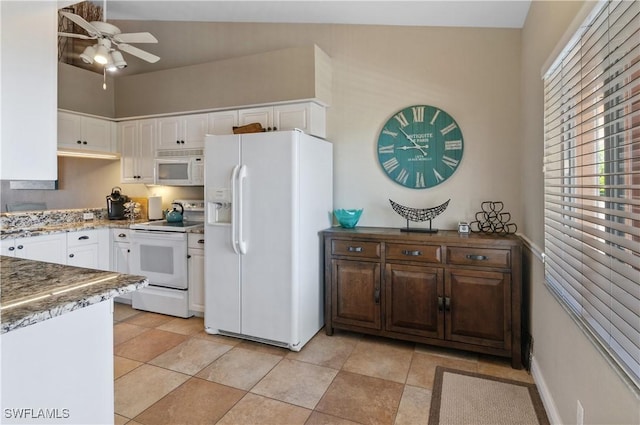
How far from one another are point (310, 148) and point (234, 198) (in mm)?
777

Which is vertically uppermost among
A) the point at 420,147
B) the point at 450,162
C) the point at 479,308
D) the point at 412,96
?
the point at 412,96

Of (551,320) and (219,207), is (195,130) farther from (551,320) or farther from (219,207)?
(551,320)

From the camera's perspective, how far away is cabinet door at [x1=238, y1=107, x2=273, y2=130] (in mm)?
3492

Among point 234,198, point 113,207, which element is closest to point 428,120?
point 234,198

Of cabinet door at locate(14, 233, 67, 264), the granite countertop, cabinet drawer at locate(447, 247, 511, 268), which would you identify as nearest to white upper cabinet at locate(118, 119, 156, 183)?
cabinet door at locate(14, 233, 67, 264)

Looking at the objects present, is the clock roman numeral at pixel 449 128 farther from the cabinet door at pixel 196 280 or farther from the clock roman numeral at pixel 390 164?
the cabinet door at pixel 196 280

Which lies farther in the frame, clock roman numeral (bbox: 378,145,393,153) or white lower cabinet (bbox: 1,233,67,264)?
clock roman numeral (bbox: 378,145,393,153)

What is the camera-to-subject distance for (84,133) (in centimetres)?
405

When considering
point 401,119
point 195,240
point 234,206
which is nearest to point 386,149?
point 401,119

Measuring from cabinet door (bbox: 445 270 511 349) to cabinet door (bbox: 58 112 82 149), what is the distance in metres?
4.12

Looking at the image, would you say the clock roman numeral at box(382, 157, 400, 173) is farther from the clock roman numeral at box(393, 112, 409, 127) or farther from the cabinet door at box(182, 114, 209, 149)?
the cabinet door at box(182, 114, 209, 149)

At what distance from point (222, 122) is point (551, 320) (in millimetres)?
3300

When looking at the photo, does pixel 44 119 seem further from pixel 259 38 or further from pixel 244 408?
pixel 259 38

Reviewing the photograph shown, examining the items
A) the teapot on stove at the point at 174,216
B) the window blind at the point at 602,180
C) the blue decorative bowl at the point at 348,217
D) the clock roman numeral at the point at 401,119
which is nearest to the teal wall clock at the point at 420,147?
the clock roman numeral at the point at 401,119
